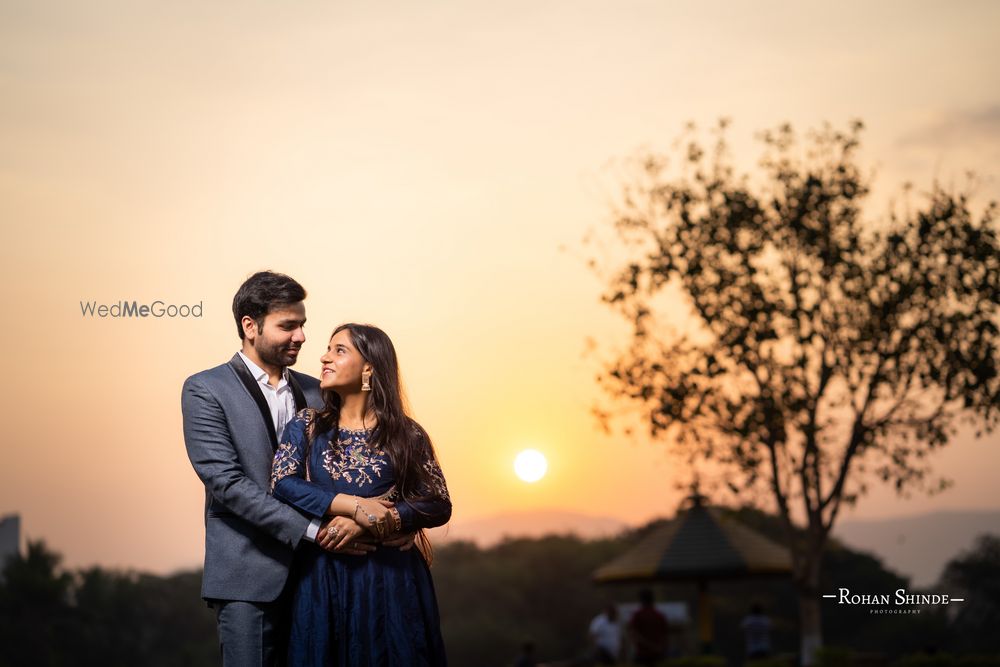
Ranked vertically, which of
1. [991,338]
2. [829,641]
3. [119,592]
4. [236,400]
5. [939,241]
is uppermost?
[939,241]

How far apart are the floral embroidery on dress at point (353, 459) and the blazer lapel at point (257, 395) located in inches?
11.2

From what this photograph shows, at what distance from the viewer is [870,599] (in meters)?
11.2

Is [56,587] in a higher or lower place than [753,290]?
lower

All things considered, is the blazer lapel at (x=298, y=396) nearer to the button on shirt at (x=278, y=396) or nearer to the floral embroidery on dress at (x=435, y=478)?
the button on shirt at (x=278, y=396)

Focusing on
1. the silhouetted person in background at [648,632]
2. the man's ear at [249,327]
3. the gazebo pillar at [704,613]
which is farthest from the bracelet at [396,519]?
the gazebo pillar at [704,613]

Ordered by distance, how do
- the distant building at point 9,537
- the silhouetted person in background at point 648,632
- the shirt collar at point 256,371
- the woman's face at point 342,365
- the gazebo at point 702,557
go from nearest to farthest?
the woman's face at point 342,365, the shirt collar at point 256,371, the silhouetted person in background at point 648,632, the gazebo at point 702,557, the distant building at point 9,537

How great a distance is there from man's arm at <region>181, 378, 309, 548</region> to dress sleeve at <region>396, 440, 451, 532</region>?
12.8 inches

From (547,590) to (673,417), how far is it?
23.6m

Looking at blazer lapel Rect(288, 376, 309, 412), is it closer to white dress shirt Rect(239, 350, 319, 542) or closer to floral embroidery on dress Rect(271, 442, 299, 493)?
white dress shirt Rect(239, 350, 319, 542)

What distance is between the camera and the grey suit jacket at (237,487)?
3.89m

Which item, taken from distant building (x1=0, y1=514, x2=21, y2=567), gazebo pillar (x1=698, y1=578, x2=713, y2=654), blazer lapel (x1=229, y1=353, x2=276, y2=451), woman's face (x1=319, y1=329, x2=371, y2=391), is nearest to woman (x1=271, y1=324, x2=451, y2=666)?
woman's face (x1=319, y1=329, x2=371, y2=391)

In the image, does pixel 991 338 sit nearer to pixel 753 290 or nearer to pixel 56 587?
pixel 753 290

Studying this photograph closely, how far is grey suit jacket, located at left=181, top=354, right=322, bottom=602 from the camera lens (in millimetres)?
3887

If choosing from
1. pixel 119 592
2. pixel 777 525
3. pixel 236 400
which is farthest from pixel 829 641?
pixel 236 400
